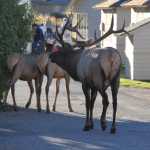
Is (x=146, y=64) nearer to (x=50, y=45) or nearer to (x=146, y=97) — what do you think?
(x=146, y=97)

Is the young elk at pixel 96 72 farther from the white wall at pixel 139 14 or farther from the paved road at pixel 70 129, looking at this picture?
the white wall at pixel 139 14

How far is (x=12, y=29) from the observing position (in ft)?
63.1

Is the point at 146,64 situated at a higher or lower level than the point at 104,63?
lower

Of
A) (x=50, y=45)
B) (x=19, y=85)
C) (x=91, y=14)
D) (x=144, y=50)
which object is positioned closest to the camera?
(x=50, y=45)

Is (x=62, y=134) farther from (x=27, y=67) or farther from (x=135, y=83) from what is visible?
(x=135, y=83)

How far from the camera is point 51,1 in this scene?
77938 mm

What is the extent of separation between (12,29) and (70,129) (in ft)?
14.8

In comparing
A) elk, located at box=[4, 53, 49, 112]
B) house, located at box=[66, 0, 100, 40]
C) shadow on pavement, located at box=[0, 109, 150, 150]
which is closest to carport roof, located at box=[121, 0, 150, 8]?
house, located at box=[66, 0, 100, 40]

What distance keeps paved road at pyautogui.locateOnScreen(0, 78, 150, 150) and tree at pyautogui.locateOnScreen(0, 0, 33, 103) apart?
1364 millimetres

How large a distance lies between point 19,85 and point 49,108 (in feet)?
25.1

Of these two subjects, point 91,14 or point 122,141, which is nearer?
point 122,141

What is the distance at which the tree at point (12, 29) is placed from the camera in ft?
62.0

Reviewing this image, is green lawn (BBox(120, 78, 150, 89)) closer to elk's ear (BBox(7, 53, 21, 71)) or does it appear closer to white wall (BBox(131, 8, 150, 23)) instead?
white wall (BBox(131, 8, 150, 23))

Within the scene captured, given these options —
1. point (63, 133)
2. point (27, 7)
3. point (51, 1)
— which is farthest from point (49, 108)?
point (51, 1)
